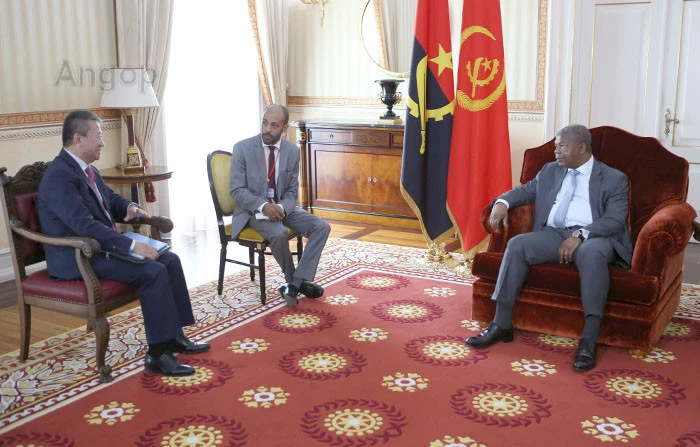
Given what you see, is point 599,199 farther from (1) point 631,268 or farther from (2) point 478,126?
(2) point 478,126

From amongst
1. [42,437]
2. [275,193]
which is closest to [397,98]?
[275,193]

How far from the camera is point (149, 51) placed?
5605 millimetres

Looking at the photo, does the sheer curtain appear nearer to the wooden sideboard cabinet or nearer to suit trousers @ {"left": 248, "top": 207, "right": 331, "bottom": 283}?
the wooden sideboard cabinet

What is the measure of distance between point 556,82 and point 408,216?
174 centimetres

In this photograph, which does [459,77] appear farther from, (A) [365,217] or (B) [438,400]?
(B) [438,400]

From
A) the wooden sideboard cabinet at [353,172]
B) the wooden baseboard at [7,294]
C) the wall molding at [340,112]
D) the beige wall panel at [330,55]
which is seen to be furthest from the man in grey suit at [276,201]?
the beige wall panel at [330,55]

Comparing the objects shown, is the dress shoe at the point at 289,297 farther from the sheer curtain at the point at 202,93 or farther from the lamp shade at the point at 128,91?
the sheer curtain at the point at 202,93

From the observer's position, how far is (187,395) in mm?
3027

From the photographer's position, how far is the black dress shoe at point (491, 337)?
352 centimetres

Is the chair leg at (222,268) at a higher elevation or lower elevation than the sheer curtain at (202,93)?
lower

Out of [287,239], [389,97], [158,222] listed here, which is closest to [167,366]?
[158,222]

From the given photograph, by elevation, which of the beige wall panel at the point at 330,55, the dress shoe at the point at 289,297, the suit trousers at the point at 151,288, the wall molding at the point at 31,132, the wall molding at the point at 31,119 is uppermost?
the beige wall panel at the point at 330,55

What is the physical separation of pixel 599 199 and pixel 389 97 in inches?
123

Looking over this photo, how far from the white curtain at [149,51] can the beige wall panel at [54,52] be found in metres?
0.11
